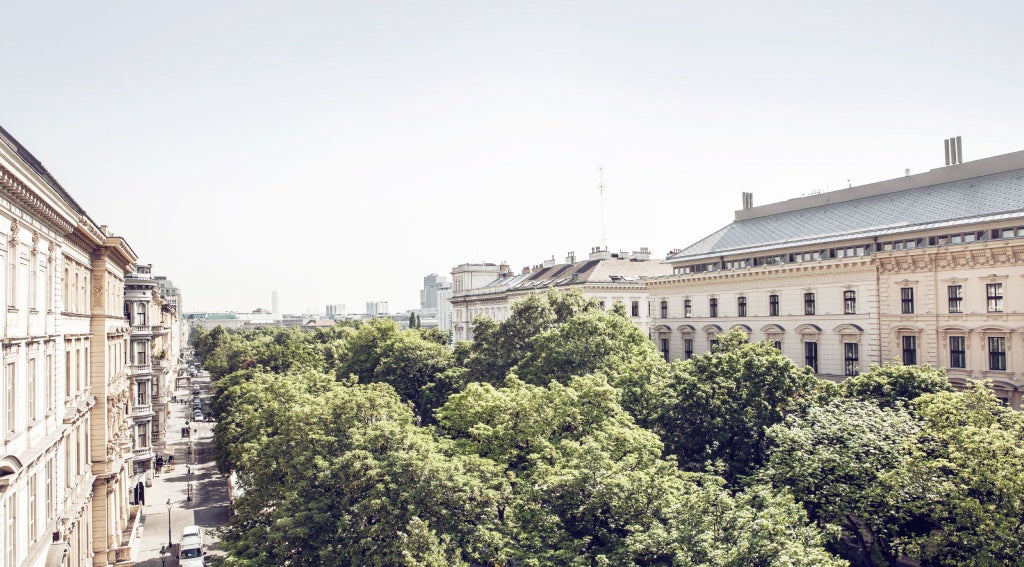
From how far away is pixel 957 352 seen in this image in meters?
49.4

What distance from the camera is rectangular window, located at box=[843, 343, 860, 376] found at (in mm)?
56750

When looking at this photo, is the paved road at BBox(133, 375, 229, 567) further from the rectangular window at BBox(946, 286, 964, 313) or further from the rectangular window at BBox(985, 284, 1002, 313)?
the rectangular window at BBox(985, 284, 1002, 313)

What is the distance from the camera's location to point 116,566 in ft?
137

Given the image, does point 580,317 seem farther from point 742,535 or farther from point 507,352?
point 742,535

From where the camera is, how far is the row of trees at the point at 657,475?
25.8 meters

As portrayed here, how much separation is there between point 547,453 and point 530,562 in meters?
8.34

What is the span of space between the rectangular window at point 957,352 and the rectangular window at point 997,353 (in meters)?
1.56

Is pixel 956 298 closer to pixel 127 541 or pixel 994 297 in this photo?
pixel 994 297

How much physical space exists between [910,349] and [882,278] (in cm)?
551

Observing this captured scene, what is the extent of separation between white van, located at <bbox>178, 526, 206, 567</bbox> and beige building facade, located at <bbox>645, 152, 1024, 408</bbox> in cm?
4654

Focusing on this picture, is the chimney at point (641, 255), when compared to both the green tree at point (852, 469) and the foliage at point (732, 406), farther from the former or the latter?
the green tree at point (852, 469)

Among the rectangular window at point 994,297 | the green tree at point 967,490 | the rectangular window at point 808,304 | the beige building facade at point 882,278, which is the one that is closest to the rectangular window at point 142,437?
the beige building facade at point 882,278

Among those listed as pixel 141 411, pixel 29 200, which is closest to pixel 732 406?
pixel 29 200

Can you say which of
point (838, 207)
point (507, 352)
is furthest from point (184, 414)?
point (838, 207)
